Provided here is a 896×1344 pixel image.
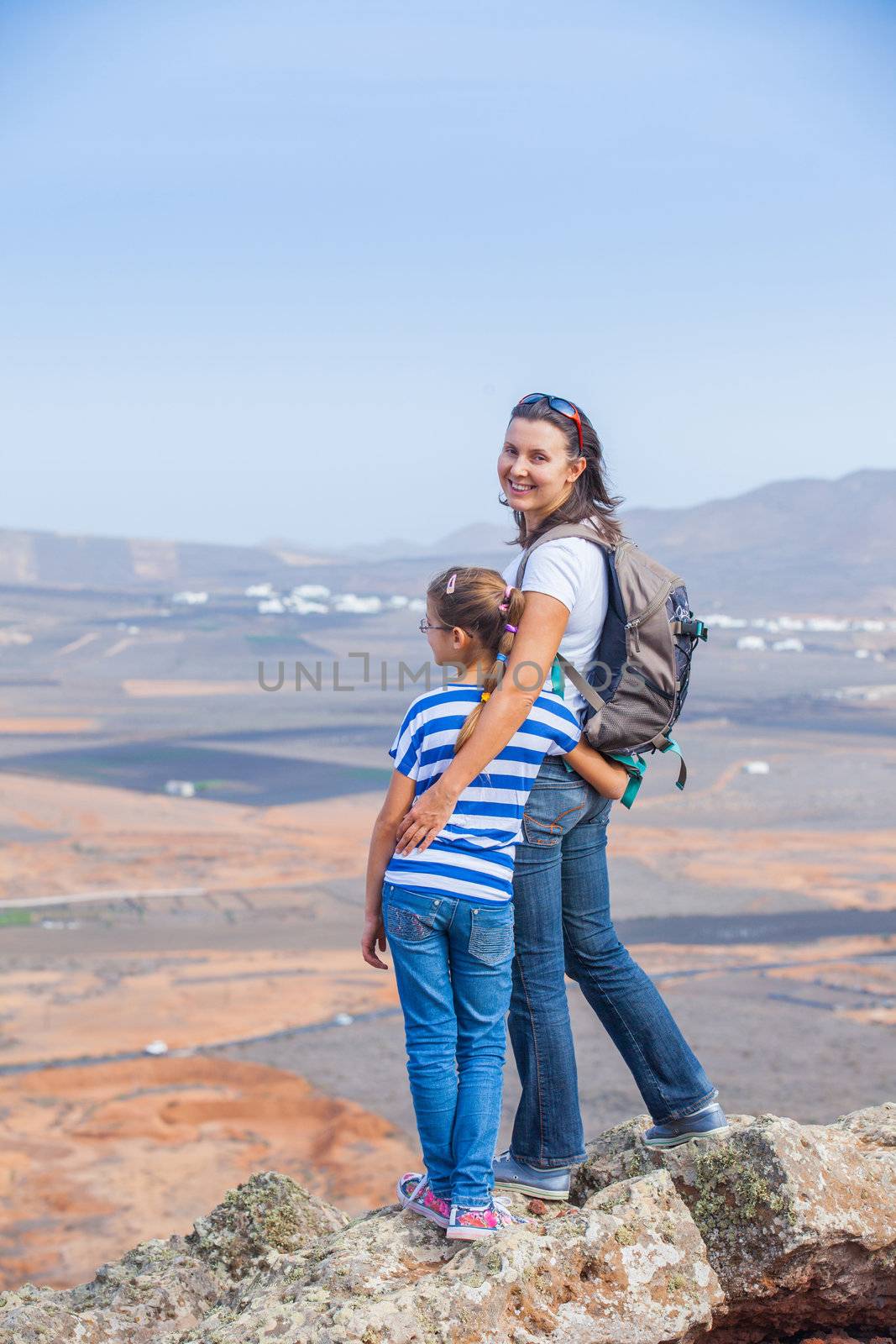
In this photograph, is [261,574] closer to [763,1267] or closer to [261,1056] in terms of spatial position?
[261,1056]

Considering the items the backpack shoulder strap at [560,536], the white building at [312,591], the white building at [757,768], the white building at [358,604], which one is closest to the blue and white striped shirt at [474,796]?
the backpack shoulder strap at [560,536]

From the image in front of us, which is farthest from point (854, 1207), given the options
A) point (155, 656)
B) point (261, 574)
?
point (261, 574)

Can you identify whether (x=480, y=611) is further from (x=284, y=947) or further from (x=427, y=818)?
(x=284, y=947)

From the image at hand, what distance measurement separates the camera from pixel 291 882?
21859 mm

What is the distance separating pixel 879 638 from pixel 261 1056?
167 feet

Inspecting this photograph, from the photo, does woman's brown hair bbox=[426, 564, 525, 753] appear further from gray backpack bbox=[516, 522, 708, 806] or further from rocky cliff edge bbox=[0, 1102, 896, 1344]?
rocky cliff edge bbox=[0, 1102, 896, 1344]

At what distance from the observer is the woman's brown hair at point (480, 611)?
252 cm

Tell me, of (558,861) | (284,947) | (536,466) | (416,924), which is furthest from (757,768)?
(416,924)

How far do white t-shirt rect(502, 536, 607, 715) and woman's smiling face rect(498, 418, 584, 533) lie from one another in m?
0.14

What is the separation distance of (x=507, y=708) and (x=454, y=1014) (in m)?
0.68

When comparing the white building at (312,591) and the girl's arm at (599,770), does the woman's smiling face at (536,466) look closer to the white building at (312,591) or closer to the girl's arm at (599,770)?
the girl's arm at (599,770)

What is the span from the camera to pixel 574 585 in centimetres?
254

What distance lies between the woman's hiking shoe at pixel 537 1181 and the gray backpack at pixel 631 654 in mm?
998

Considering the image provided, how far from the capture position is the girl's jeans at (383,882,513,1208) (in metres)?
2.54
